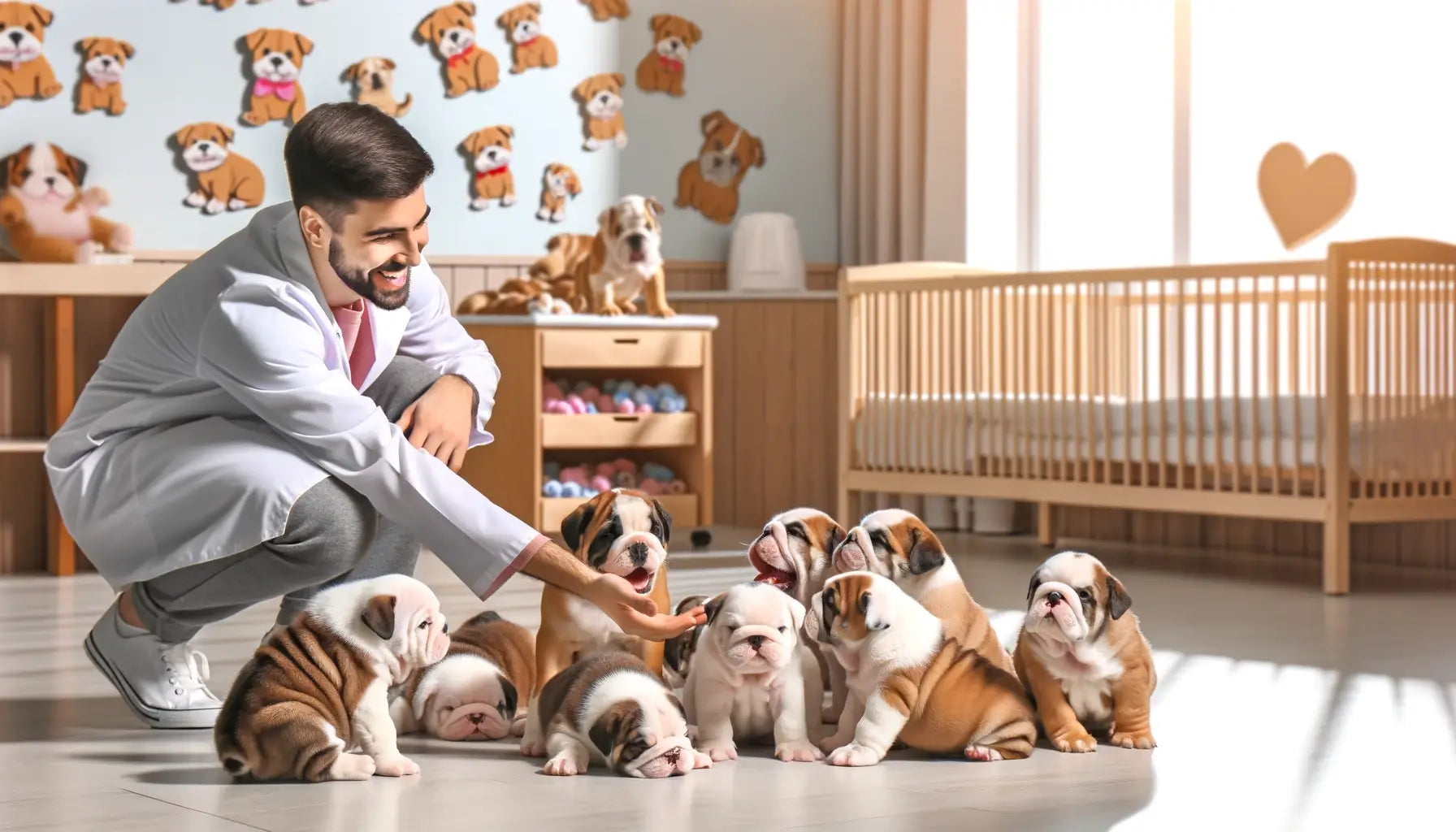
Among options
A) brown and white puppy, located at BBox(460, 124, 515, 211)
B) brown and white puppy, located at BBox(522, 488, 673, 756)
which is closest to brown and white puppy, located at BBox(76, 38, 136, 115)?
brown and white puppy, located at BBox(460, 124, 515, 211)

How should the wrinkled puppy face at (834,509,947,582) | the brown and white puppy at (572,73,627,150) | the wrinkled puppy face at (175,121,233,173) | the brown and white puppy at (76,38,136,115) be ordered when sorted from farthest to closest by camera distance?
the brown and white puppy at (572,73,627,150), the wrinkled puppy face at (175,121,233,173), the brown and white puppy at (76,38,136,115), the wrinkled puppy face at (834,509,947,582)

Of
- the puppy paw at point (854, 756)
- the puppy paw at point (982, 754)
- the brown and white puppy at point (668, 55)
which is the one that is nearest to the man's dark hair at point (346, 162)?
the puppy paw at point (854, 756)

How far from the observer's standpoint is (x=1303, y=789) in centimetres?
179

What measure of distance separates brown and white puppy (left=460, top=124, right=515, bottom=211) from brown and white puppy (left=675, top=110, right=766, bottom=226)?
0.61 m

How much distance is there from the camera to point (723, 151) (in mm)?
5344

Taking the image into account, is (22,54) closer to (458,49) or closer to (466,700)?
(458,49)

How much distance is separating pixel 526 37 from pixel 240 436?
313 cm

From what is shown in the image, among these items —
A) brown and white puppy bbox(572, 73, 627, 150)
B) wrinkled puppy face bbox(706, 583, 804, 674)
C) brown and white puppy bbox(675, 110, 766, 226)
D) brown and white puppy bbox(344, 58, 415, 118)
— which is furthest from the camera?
brown and white puppy bbox(675, 110, 766, 226)

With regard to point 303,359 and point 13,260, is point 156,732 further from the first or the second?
point 13,260

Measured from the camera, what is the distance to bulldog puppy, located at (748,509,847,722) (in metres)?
2.08

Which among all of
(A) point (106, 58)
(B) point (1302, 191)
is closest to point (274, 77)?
(A) point (106, 58)

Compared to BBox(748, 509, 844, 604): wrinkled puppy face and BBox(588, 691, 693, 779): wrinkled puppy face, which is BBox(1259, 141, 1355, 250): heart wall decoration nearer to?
BBox(748, 509, 844, 604): wrinkled puppy face

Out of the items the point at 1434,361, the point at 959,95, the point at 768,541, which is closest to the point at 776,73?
the point at 959,95

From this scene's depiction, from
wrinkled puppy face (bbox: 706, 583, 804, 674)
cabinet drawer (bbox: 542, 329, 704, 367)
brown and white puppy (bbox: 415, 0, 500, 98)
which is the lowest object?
wrinkled puppy face (bbox: 706, 583, 804, 674)
